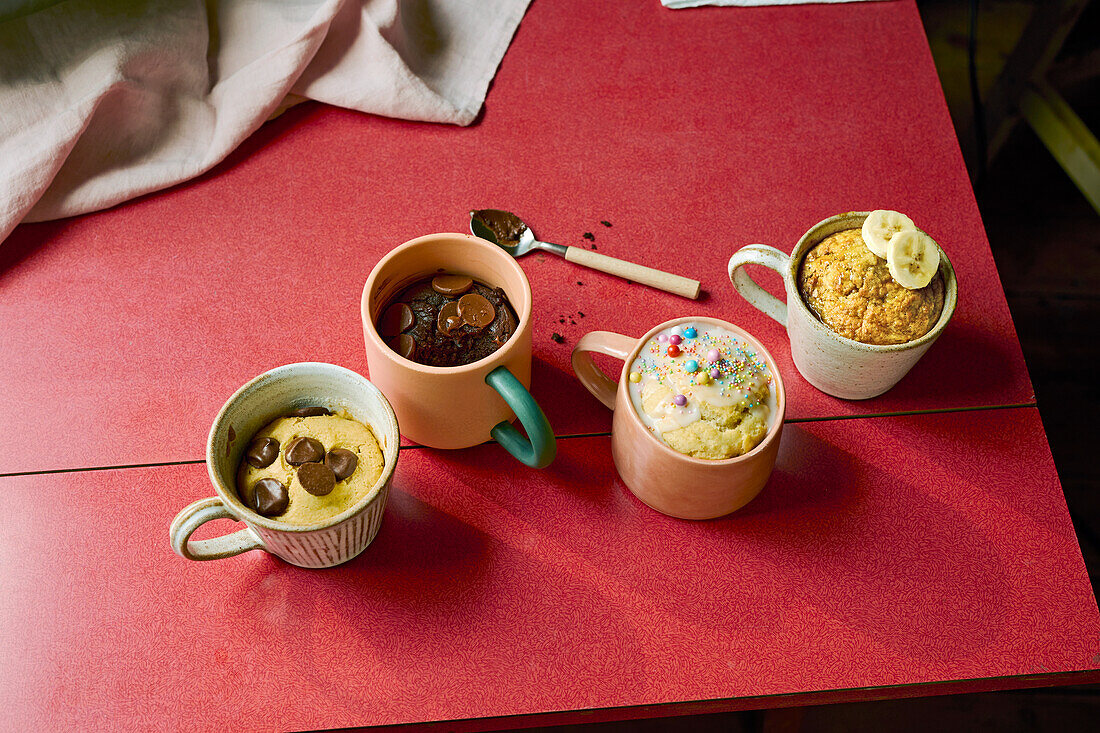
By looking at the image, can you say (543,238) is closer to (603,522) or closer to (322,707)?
(603,522)

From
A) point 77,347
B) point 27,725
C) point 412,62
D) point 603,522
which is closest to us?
point 27,725

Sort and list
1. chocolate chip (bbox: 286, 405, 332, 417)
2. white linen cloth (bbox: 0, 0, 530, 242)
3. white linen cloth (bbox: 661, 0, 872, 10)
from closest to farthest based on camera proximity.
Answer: chocolate chip (bbox: 286, 405, 332, 417)
white linen cloth (bbox: 0, 0, 530, 242)
white linen cloth (bbox: 661, 0, 872, 10)

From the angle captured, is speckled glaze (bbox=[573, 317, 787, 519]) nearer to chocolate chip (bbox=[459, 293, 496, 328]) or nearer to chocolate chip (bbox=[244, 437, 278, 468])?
chocolate chip (bbox=[459, 293, 496, 328])

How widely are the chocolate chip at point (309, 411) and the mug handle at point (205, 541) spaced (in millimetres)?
121

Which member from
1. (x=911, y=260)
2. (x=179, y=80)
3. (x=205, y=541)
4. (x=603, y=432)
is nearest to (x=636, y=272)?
(x=603, y=432)

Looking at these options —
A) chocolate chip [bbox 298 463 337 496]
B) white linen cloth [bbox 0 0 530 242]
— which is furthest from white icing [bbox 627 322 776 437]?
white linen cloth [bbox 0 0 530 242]

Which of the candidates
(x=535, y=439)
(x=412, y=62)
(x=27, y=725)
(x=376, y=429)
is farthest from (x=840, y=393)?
(x=27, y=725)

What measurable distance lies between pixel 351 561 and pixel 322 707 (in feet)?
0.49

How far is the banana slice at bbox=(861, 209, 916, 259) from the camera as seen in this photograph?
37.8 inches

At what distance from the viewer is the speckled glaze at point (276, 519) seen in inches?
32.0

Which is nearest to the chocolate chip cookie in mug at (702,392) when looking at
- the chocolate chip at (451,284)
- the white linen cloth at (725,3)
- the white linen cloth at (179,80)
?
the chocolate chip at (451,284)

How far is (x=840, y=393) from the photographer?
3.46ft

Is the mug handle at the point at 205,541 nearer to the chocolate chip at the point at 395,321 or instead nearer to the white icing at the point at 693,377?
the chocolate chip at the point at 395,321

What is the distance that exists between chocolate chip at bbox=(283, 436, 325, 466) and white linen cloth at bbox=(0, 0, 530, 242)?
555 mm
